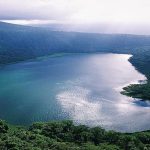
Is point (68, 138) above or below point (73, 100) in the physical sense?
below

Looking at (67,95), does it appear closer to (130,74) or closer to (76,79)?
(76,79)

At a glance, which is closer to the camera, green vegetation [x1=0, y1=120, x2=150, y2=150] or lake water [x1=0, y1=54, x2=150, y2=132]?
green vegetation [x1=0, y1=120, x2=150, y2=150]

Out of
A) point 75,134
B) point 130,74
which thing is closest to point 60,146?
point 75,134

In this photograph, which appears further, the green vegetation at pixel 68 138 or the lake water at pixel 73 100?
the lake water at pixel 73 100

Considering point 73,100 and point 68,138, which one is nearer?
point 68,138
